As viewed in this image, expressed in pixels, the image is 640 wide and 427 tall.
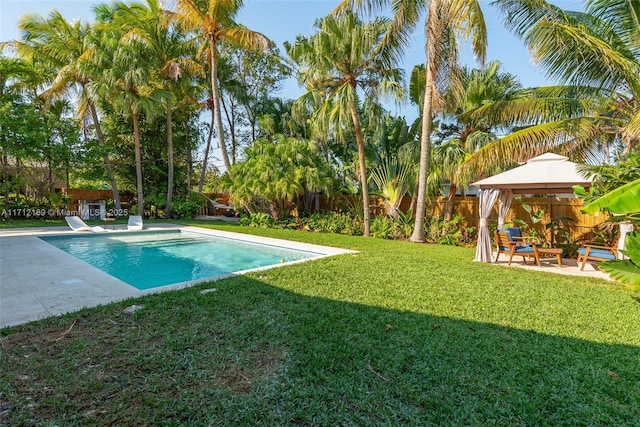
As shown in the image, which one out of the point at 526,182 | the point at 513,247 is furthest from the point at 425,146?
the point at 513,247

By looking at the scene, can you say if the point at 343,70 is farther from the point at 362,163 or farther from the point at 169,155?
the point at 169,155

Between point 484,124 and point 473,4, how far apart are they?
4073mm

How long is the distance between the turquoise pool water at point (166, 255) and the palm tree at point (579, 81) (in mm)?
7065

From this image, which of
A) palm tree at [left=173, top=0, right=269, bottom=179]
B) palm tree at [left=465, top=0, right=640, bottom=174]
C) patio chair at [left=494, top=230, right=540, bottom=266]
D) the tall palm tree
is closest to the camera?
palm tree at [left=465, top=0, right=640, bottom=174]

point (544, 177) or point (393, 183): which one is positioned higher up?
point (393, 183)

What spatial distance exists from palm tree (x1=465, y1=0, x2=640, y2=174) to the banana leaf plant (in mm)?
4681

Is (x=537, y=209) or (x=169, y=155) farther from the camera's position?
(x=169, y=155)

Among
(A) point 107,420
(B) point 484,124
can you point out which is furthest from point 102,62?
(A) point 107,420

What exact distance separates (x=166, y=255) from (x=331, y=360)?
8.90 m

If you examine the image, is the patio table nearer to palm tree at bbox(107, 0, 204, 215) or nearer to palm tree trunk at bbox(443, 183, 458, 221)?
palm tree trunk at bbox(443, 183, 458, 221)

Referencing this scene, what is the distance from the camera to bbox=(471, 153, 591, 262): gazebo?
7113 millimetres

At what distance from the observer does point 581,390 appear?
8.66 ft

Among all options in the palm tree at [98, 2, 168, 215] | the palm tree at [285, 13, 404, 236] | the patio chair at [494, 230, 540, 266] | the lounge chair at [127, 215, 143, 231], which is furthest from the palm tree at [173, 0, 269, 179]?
the patio chair at [494, 230, 540, 266]

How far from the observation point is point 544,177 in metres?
7.13
